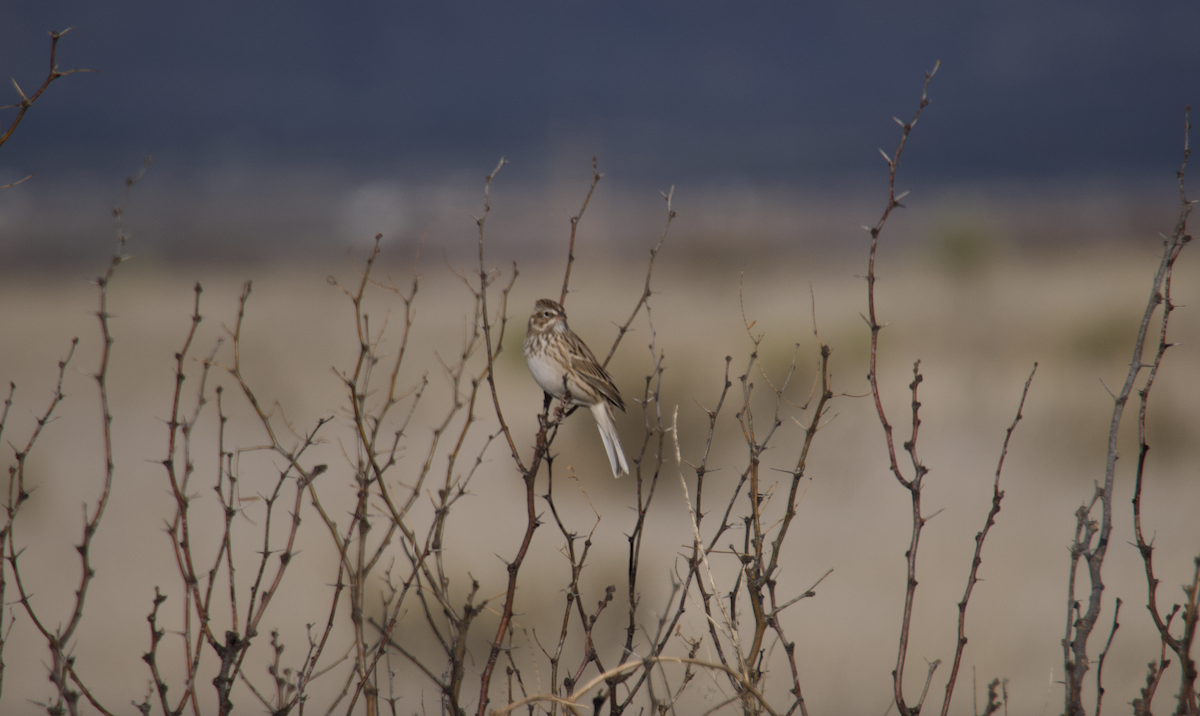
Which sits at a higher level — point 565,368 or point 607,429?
point 565,368

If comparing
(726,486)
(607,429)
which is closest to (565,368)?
(607,429)

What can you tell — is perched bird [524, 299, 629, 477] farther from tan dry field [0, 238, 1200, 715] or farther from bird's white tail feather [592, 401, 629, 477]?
tan dry field [0, 238, 1200, 715]

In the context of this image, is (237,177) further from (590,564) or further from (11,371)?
(590,564)

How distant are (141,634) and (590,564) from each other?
160 inches

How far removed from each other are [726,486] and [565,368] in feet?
21.4

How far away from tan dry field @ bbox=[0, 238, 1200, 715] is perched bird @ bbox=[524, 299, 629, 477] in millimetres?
771

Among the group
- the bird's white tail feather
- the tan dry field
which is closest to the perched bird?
the bird's white tail feather

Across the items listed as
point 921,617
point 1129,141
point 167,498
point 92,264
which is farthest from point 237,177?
point 1129,141

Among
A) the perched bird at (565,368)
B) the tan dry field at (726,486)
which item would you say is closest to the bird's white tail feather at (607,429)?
the perched bird at (565,368)

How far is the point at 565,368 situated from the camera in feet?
16.1

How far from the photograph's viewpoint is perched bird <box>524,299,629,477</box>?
4855mm

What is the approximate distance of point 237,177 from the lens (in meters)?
79.9

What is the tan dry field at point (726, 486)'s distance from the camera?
25.2 ft

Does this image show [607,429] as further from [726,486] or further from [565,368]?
[726,486]
